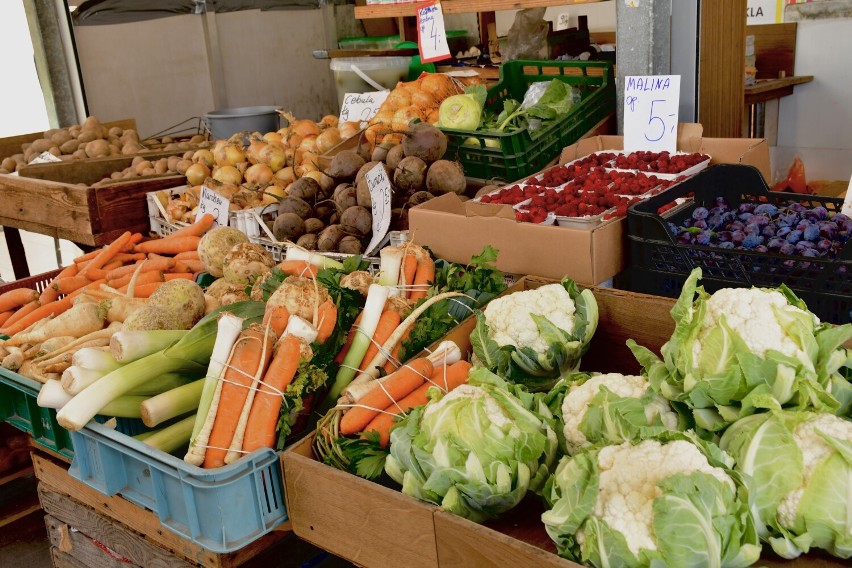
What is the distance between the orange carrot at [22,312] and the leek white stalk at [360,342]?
1.47m

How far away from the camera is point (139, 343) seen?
6.13 feet

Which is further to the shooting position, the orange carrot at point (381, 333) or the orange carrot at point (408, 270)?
the orange carrot at point (408, 270)

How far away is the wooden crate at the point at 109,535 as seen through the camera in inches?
67.0

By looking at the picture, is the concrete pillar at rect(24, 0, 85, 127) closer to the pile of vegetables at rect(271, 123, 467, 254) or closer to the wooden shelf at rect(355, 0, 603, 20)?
Answer: the wooden shelf at rect(355, 0, 603, 20)

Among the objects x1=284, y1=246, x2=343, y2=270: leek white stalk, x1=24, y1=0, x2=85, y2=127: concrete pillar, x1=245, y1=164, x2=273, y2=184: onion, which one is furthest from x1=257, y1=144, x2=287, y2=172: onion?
x1=24, y1=0, x2=85, y2=127: concrete pillar

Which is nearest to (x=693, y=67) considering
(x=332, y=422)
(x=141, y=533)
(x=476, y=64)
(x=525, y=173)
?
(x=525, y=173)

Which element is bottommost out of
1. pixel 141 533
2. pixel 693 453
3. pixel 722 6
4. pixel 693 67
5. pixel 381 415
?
pixel 141 533

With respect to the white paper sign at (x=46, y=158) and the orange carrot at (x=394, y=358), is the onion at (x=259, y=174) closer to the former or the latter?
the white paper sign at (x=46, y=158)

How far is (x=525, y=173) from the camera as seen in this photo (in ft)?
9.39

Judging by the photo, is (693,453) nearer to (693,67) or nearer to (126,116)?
(693,67)

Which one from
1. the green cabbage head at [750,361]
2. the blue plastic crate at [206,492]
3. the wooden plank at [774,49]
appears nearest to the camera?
the green cabbage head at [750,361]

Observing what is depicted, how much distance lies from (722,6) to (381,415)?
224 cm

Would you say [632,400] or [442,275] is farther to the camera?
[442,275]

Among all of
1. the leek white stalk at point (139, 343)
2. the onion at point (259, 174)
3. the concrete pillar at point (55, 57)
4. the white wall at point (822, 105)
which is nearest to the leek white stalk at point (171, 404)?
the leek white stalk at point (139, 343)
